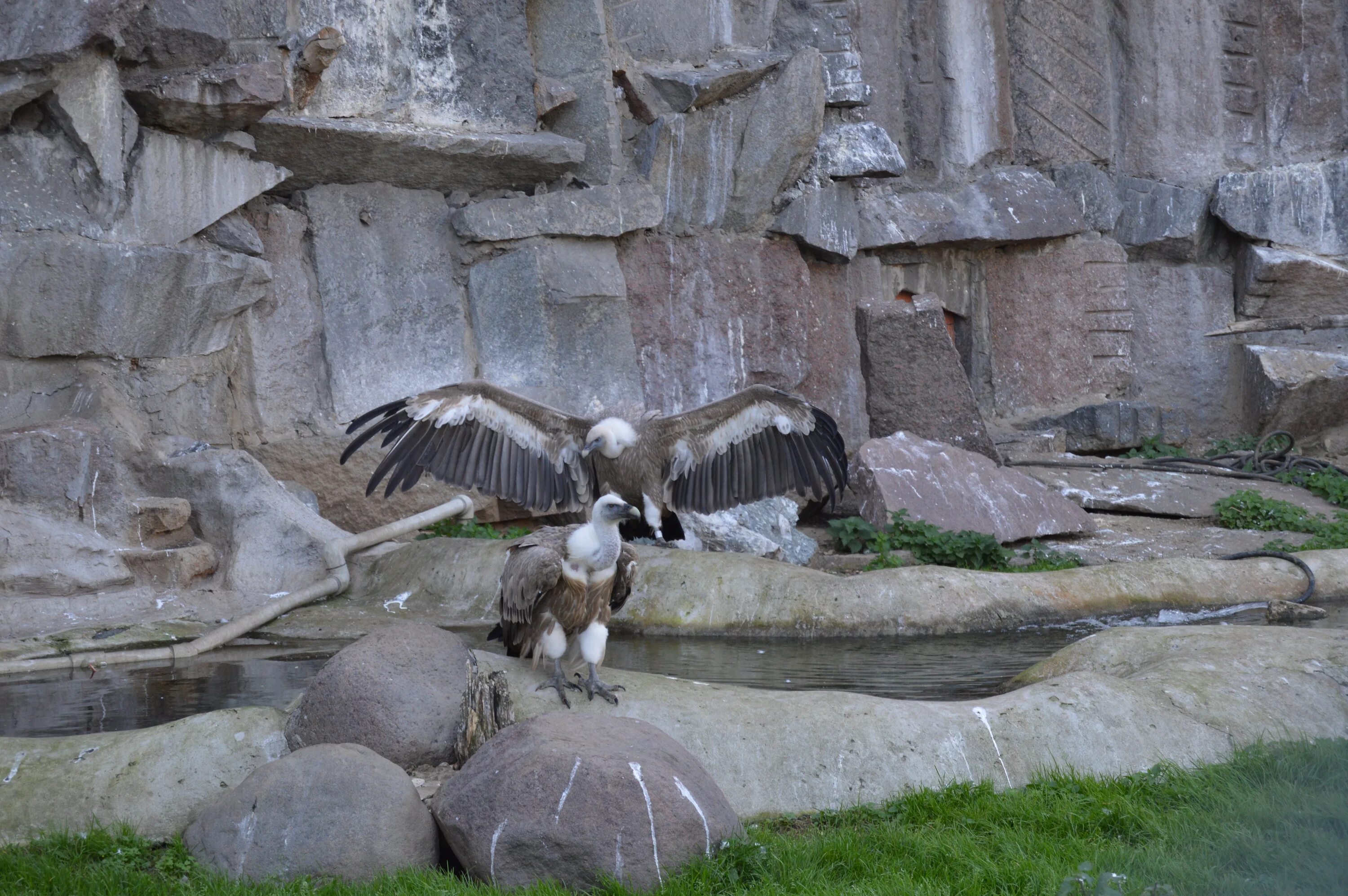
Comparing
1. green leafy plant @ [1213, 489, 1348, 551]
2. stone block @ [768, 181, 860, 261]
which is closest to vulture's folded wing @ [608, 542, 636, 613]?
green leafy plant @ [1213, 489, 1348, 551]

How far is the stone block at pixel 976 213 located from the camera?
9773 millimetres

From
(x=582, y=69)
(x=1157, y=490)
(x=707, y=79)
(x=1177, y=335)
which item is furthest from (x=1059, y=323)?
(x=582, y=69)

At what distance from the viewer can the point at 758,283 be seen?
8.91m

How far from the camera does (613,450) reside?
5.29 meters

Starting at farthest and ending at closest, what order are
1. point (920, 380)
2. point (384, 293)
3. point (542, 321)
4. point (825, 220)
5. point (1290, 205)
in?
point (1290, 205) → point (825, 220) → point (920, 380) → point (542, 321) → point (384, 293)

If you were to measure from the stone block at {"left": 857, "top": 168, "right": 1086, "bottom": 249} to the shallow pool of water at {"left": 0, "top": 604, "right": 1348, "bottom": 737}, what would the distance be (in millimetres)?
4815

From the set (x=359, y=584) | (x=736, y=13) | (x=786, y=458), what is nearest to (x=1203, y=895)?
(x=786, y=458)

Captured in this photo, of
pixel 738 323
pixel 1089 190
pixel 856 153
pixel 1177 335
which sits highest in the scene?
pixel 856 153

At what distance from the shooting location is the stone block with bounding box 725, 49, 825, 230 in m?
8.80

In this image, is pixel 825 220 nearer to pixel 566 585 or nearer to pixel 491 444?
pixel 491 444

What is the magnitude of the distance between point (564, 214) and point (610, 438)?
3046 millimetres

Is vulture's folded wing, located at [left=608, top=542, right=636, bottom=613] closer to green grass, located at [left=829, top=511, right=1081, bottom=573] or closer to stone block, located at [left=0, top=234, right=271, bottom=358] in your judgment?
green grass, located at [left=829, top=511, right=1081, bottom=573]

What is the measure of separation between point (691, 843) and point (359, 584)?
3788 millimetres

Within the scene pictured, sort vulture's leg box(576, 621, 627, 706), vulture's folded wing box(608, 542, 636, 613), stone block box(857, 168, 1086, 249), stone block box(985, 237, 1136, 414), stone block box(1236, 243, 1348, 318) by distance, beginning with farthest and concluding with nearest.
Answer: stone block box(1236, 243, 1348, 318)
stone block box(985, 237, 1136, 414)
stone block box(857, 168, 1086, 249)
vulture's folded wing box(608, 542, 636, 613)
vulture's leg box(576, 621, 627, 706)
